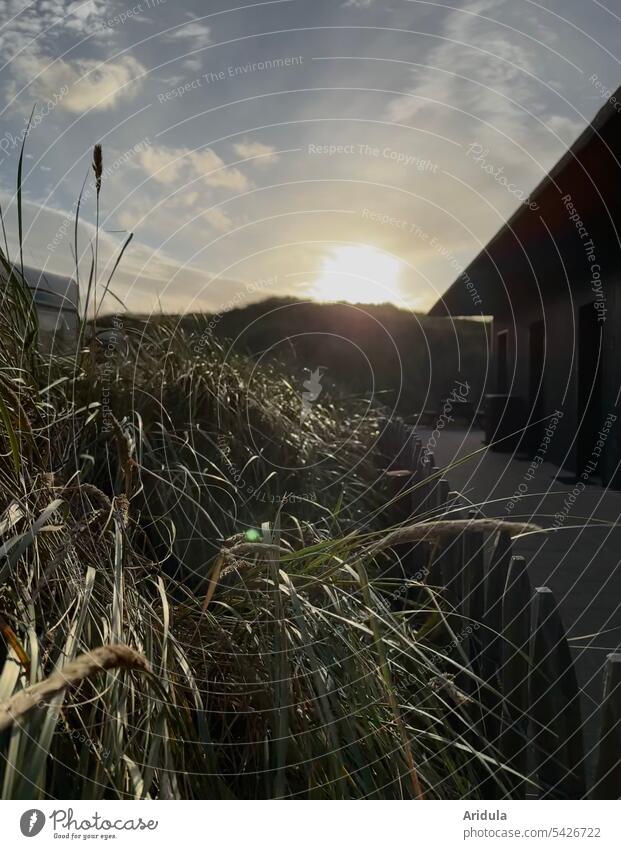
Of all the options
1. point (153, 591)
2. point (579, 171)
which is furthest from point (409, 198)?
point (579, 171)

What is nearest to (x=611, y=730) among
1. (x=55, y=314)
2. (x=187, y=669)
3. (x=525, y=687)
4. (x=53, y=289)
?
(x=525, y=687)

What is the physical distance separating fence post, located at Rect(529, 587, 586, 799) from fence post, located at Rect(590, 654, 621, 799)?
0.47 ft

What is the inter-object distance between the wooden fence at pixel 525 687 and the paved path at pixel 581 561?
0.10 metres

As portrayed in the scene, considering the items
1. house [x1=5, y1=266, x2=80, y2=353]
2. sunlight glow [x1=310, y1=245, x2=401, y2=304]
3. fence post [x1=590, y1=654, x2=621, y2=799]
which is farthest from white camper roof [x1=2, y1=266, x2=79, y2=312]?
fence post [x1=590, y1=654, x2=621, y2=799]

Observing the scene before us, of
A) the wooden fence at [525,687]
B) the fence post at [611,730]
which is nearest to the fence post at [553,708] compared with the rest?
the wooden fence at [525,687]

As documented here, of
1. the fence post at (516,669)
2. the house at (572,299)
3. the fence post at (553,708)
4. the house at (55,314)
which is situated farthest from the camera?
the house at (572,299)

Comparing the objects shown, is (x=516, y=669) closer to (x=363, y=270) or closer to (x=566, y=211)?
(x=363, y=270)

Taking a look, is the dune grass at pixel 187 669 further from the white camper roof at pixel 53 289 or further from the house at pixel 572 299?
the house at pixel 572 299

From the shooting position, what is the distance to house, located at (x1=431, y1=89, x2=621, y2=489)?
5902 millimetres

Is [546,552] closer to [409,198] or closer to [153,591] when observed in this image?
[409,198]

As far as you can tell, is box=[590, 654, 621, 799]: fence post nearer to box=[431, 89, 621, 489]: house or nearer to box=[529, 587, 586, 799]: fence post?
box=[529, 587, 586, 799]: fence post

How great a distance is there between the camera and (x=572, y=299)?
8.63 metres

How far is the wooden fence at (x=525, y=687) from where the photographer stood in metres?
1.44

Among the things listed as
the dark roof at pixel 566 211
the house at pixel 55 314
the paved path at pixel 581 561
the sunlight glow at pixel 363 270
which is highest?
the dark roof at pixel 566 211
